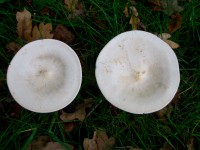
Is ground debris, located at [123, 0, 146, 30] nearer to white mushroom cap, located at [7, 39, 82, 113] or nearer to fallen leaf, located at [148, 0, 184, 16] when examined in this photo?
fallen leaf, located at [148, 0, 184, 16]

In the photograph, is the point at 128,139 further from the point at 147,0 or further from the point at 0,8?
the point at 0,8

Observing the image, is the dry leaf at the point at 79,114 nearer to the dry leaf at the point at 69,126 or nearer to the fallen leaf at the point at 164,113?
the dry leaf at the point at 69,126

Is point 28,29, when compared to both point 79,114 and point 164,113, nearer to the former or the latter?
point 79,114

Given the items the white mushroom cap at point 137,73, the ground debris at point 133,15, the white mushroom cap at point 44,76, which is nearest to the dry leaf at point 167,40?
the ground debris at point 133,15

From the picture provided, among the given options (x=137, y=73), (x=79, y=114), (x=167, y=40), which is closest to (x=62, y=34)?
(x=79, y=114)

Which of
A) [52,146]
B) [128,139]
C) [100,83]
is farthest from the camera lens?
[128,139]

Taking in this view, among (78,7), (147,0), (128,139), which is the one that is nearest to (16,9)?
(78,7)
